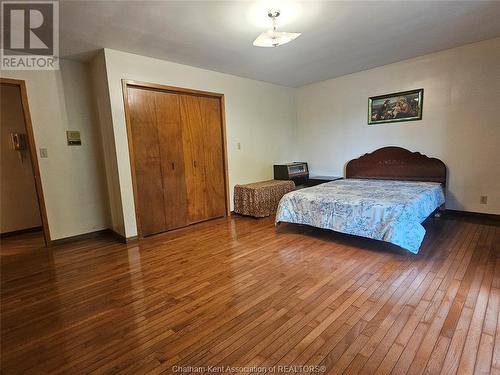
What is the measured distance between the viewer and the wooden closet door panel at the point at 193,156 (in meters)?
3.79

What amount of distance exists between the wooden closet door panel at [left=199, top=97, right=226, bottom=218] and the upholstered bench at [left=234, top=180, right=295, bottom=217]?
0.93 feet

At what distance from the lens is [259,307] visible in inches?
72.6

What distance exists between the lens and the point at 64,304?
2010 mm

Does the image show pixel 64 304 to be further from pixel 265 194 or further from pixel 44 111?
pixel 265 194

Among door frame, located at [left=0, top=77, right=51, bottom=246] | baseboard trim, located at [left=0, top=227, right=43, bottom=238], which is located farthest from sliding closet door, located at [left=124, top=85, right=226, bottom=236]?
baseboard trim, located at [left=0, top=227, right=43, bottom=238]

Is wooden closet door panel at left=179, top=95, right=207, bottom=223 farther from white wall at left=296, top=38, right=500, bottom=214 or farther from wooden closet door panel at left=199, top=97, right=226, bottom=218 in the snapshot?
white wall at left=296, top=38, right=500, bottom=214

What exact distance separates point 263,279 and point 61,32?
3.13 meters

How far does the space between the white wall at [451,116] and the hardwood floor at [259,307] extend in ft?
2.89

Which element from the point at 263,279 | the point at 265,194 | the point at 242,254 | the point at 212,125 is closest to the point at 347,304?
the point at 263,279

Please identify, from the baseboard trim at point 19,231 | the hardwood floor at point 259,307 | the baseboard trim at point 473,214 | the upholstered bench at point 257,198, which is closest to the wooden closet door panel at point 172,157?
the hardwood floor at point 259,307

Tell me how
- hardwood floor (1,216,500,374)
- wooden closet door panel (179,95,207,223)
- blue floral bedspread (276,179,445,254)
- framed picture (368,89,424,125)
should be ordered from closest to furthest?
hardwood floor (1,216,500,374), blue floral bedspread (276,179,445,254), wooden closet door panel (179,95,207,223), framed picture (368,89,424,125)

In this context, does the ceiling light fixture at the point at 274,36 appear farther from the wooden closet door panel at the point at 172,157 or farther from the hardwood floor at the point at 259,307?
the hardwood floor at the point at 259,307

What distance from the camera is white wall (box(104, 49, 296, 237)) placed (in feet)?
10.3

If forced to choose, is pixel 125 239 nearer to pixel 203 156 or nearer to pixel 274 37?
pixel 203 156
